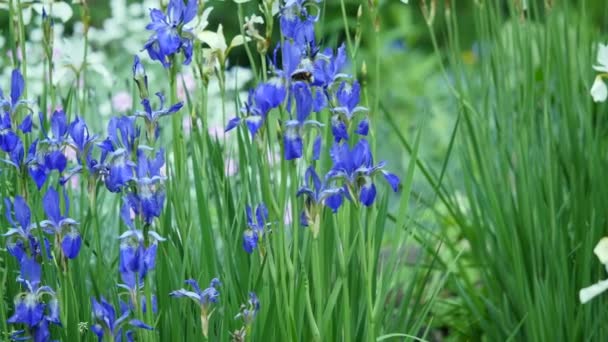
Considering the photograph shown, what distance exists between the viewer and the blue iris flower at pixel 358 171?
1.62 metres

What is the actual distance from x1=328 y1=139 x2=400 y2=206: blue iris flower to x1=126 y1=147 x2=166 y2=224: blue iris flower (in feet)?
0.95

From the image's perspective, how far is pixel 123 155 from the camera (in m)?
1.60

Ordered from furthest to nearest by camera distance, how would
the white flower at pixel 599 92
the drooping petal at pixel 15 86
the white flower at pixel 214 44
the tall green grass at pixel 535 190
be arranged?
1. the tall green grass at pixel 535 190
2. the white flower at pixel 214 44
3. the white flower at pixel 599 92
4. the drooping petal at pixel 15 86

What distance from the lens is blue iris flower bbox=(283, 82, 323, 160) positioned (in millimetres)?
1620

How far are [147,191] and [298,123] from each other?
28cm

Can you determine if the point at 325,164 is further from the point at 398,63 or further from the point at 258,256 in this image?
the point at 398,63

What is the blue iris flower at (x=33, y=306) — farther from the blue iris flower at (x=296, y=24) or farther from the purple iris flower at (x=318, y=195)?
the blue iris flower at (x=296, y=24)

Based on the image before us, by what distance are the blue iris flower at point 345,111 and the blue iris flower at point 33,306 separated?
57 cm

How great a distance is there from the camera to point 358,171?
1612 mm

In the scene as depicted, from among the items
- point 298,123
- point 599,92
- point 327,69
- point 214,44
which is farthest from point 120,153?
point 599,92

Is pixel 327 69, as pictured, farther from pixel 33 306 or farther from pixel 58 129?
pixel 33 306

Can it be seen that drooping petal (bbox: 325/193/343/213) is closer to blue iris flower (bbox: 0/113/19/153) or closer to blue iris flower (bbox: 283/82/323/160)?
blue iris flower (bbox: 283/82/323/160)

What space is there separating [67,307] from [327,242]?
0.60 meters

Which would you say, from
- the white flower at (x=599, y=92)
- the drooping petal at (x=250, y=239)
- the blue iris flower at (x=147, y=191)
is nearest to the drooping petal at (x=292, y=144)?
the blue iris flower at (x=147, y=191)
